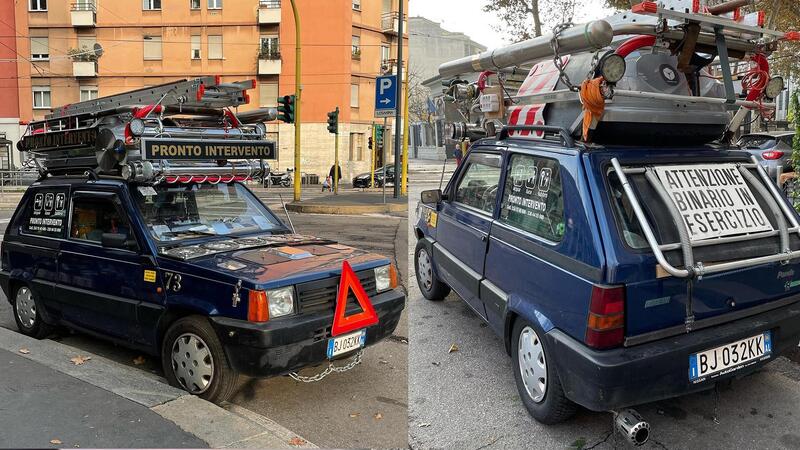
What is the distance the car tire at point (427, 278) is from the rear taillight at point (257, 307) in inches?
102

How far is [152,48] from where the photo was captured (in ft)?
94.1

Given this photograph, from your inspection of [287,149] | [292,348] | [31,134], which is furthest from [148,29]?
[292,348]

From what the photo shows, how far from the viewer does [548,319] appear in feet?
11.6

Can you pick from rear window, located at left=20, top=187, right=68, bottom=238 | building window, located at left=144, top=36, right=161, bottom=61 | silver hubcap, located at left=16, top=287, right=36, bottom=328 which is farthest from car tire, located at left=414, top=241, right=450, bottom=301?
building window, located at left=144, top=36, right=161, bottom=61

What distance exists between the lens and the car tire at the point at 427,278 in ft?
20.2

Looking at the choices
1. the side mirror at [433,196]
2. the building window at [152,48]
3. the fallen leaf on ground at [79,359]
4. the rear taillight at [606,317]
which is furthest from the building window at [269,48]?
the rear taillight at [606,317]

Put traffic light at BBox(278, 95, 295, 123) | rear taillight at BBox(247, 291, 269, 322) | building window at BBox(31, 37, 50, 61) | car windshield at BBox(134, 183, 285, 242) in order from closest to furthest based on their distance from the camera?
rear taillight at BBox(247, 291, 269, 322) → car windshield at BBox(134, 183, 285, 242) → building window at BBox(31, 37, 50, 61) → traffic light at BBox(278, 95, 295, 123)

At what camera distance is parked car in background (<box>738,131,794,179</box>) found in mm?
11500

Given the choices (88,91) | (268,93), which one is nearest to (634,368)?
(88,91)

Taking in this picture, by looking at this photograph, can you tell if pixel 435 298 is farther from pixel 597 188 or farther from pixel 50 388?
pixel 50 388

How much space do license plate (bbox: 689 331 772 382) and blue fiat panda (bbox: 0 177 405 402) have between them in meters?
2.14

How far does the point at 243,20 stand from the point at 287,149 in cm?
813

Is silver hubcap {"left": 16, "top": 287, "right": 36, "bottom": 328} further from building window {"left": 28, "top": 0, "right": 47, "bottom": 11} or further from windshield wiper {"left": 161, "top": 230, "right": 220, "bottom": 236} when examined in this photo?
building window {"left": 28, "top": 0, "right": 47, "bottom": 11}

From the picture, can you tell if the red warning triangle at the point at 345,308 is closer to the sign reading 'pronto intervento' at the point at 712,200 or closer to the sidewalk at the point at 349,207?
the sign reading 'pronto intervento' at the point at 712,200
